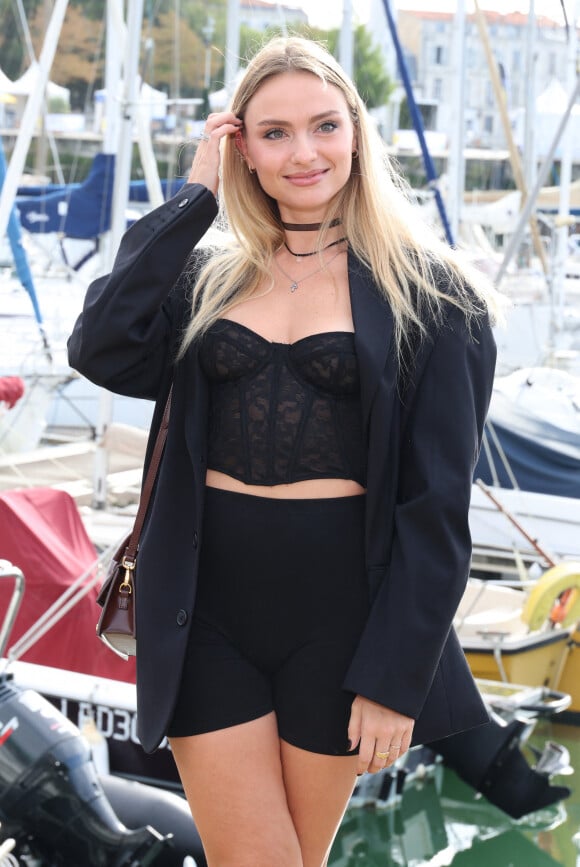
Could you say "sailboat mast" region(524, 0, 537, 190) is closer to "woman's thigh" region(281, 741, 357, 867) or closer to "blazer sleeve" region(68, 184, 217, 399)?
"blazer sleeve" region(68, 184, 217, 399)

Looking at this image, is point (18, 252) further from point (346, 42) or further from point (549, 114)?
point (549, 114)

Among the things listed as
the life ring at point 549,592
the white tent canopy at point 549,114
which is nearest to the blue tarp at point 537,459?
the life ring at point 549,592

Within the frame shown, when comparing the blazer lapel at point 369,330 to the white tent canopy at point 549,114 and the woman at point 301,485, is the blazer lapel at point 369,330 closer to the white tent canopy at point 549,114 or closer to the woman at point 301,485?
the woman at point 301,485

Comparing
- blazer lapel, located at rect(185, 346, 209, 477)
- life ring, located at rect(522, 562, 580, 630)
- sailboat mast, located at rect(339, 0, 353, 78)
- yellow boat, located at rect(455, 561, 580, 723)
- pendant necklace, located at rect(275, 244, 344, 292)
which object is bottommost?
A: yellow boat, located at rect(455, 561, 580, 723)

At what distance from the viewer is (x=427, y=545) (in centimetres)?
198

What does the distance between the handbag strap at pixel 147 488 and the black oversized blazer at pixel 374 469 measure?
0.07 feet

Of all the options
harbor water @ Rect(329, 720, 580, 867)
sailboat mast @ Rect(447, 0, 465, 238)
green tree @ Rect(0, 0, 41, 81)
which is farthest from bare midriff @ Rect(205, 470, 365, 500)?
green tree @ Rect(0, 0, 41, 81)

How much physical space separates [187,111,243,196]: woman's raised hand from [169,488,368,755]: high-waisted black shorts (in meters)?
0.58

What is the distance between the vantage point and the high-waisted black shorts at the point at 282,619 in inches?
80.7

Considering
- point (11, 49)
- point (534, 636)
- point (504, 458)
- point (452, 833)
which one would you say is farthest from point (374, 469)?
point (11, 49)

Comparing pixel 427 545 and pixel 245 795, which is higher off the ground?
pixel 427 545

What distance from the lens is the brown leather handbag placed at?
2207 millimetres

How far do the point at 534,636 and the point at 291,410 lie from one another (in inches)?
204

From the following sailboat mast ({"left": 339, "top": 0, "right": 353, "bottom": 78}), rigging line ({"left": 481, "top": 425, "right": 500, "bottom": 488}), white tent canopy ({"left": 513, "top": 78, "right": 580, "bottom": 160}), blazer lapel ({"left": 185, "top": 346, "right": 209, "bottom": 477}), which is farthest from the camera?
white tent canopy ({"left": 513, "top": 78, "right": 580, "bottom": 160})
